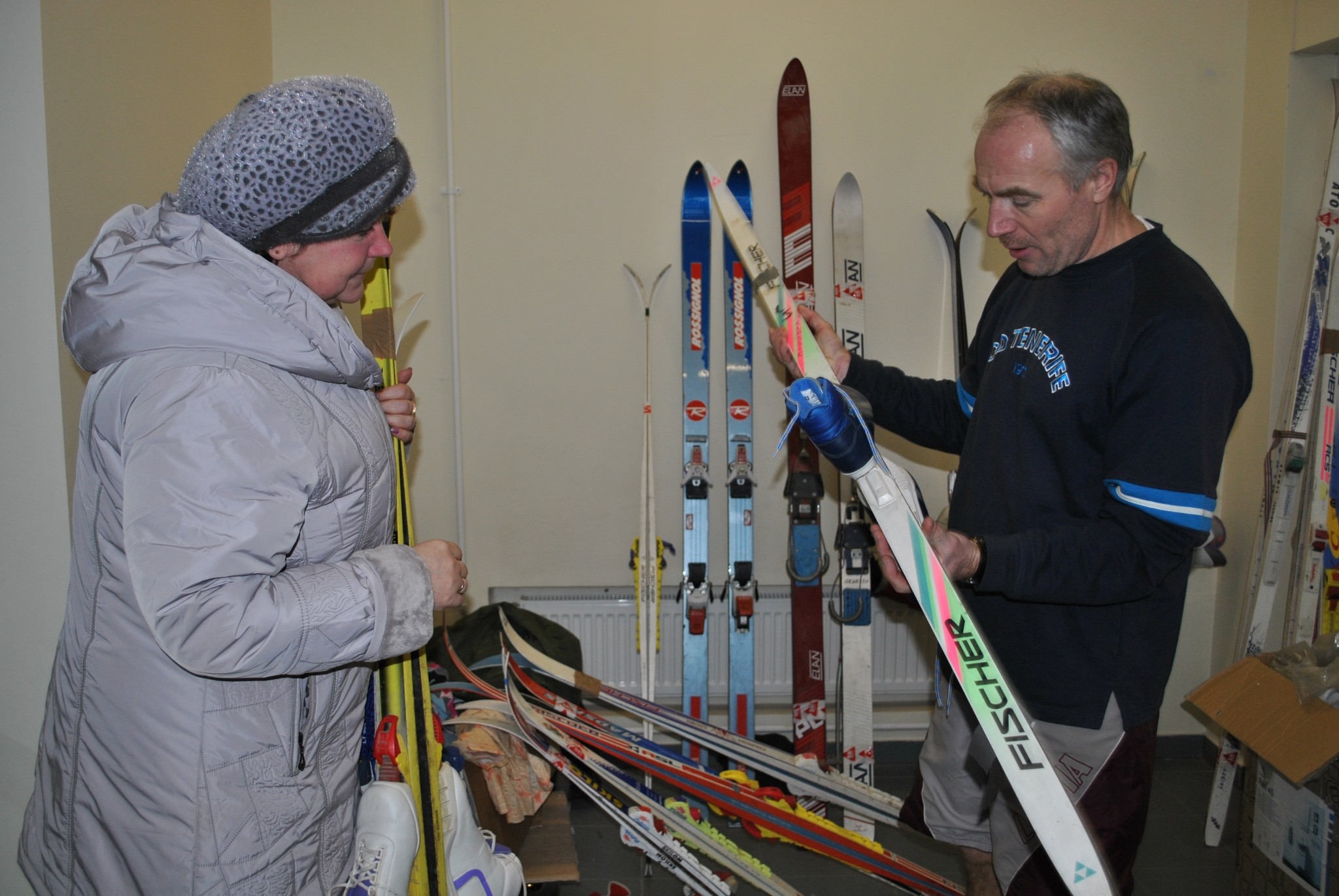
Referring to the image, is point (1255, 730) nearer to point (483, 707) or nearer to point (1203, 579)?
point (1203, 579)

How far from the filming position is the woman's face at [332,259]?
3.74ft

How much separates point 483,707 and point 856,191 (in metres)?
1.95

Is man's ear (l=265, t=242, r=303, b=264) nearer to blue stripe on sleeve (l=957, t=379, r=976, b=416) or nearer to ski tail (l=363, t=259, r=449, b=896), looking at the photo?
ski tail (l=363, t=259, r=449, b=896)

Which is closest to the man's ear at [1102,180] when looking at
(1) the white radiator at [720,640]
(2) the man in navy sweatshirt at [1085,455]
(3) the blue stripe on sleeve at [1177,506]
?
(2) the man in navy sweatshirt at [1085,455]

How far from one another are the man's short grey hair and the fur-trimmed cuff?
3.88 ft

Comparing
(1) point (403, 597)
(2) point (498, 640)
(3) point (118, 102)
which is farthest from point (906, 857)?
(3) point (118, 102)

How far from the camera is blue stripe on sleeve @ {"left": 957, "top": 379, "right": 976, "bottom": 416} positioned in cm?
186

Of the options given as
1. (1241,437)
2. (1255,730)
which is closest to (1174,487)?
(1255,730)

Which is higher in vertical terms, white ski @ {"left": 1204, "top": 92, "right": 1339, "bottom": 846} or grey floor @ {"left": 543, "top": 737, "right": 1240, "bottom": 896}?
white ski @ {"left": 1204, "top": 92, "right": 1339, "bottom": 846}

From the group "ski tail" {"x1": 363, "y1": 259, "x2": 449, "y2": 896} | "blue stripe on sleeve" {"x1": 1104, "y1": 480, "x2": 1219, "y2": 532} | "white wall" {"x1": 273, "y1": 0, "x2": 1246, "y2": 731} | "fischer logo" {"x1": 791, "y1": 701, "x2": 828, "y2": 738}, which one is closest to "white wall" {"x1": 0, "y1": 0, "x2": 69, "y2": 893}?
"ski tail" {"x1": 363, "y1": 259, "x2": 449, "y2": 896}

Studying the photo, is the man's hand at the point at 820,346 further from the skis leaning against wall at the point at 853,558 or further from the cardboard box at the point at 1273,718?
the cardboard box at the point at 1273,718

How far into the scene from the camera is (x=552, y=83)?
9.46 feet

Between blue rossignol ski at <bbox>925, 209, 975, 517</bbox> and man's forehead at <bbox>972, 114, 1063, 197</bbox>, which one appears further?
blue rossignol ski at <bbox>925, 209, 975, 517</bbox>

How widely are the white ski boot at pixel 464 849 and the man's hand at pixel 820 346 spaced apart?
1067 millimetres
